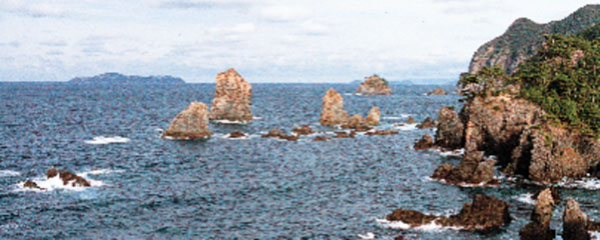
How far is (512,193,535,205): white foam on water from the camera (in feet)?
163

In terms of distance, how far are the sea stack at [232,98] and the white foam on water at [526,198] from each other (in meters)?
71.5

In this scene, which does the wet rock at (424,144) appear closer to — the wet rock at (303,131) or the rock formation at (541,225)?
the wet rock at (303,131)

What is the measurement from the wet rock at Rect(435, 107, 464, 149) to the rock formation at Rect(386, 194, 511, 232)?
35.8 metres

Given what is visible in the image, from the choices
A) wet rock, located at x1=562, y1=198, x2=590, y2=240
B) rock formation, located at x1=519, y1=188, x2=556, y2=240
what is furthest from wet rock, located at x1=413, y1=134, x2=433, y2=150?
wet rock, located at x1=562, y1=198, x2=590, y2=240

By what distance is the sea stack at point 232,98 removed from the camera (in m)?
116

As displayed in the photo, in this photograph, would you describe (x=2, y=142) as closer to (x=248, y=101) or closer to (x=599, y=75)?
(x=248, y=101)

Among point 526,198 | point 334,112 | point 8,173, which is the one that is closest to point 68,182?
point 8,173

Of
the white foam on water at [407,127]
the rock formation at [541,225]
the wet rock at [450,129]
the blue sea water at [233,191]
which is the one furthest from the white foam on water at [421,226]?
the white foam on water at [407,127]

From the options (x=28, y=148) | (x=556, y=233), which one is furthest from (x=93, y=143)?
(x=556, y=233)

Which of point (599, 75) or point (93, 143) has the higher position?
point (599, 75)

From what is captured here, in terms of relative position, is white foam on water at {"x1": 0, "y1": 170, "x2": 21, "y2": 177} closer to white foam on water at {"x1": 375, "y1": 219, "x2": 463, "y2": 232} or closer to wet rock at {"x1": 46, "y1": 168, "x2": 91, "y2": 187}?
wet rock at {"x1": 46, "y1": 168, "x2": 91, "y2": 187}

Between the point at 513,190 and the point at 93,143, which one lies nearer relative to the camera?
the point at 513,190

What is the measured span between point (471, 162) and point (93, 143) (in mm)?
59501

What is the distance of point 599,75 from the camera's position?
224 ft
